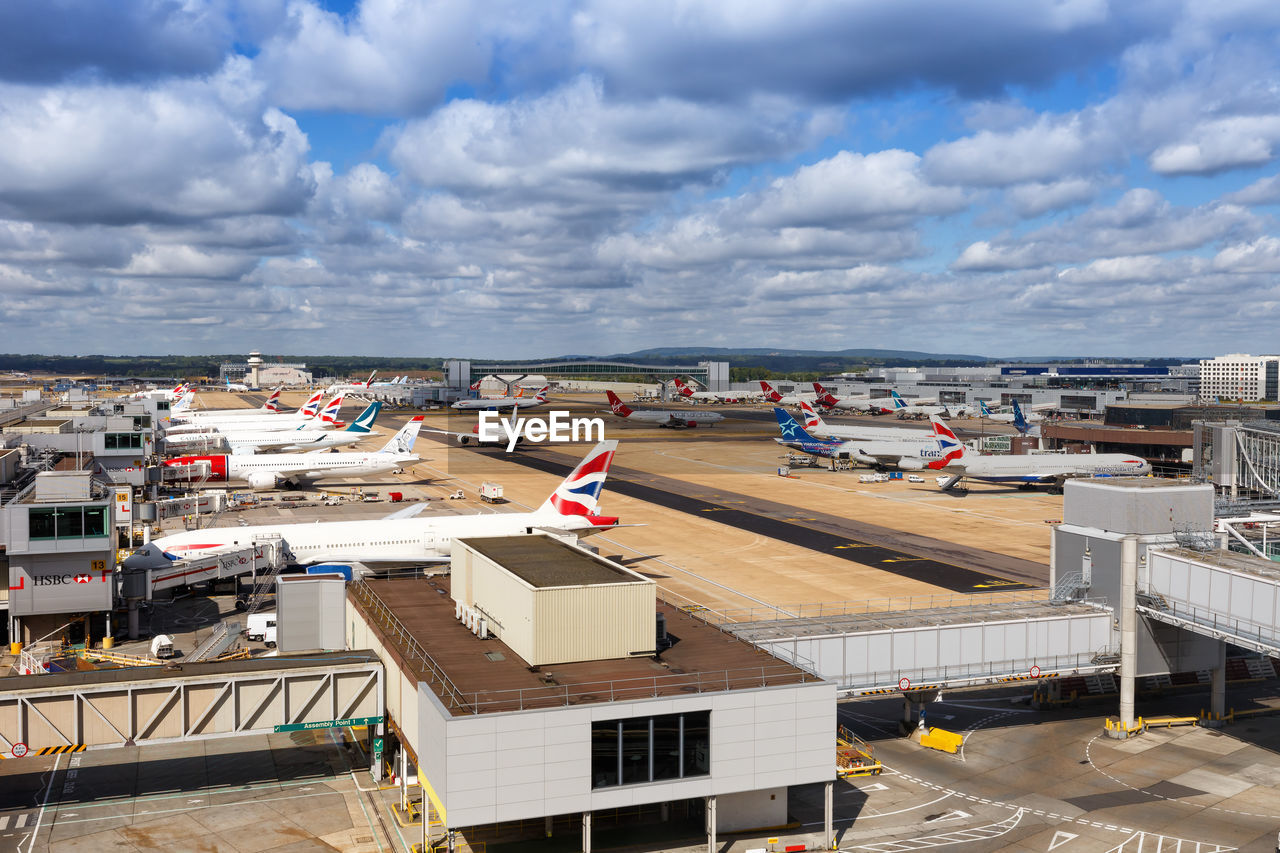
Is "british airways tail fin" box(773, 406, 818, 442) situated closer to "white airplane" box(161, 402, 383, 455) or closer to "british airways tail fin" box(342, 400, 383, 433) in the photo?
"british airways tail fin" box(342, 400, 383, 433)

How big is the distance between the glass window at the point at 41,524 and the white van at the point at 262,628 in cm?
1135

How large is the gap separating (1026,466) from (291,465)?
92.3 meters

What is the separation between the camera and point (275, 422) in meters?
184

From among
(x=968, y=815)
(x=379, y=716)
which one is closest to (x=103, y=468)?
(x=379, y=716)

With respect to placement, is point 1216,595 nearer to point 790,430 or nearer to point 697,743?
point 697,743

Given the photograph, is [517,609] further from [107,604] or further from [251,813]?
[107,604]

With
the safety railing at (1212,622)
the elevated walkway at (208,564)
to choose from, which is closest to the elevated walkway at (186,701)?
the elevated walkway at (208,564)

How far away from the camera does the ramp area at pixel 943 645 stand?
141 feet

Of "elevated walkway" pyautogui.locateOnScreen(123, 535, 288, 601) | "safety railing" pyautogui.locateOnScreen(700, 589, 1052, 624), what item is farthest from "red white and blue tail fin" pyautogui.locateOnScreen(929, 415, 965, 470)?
"elevated walkway" pyautogui.locateOnScreen(123, 535, 288, 601)

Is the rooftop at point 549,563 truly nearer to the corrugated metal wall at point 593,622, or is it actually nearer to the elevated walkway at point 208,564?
the corrugated metal wall at point 593,622

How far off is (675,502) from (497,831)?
8281 cm

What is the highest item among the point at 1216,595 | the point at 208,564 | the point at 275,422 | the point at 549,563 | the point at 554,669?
the point at 275,422

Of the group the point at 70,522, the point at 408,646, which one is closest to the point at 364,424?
the point at 70,522

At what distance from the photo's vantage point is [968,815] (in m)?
38.1
